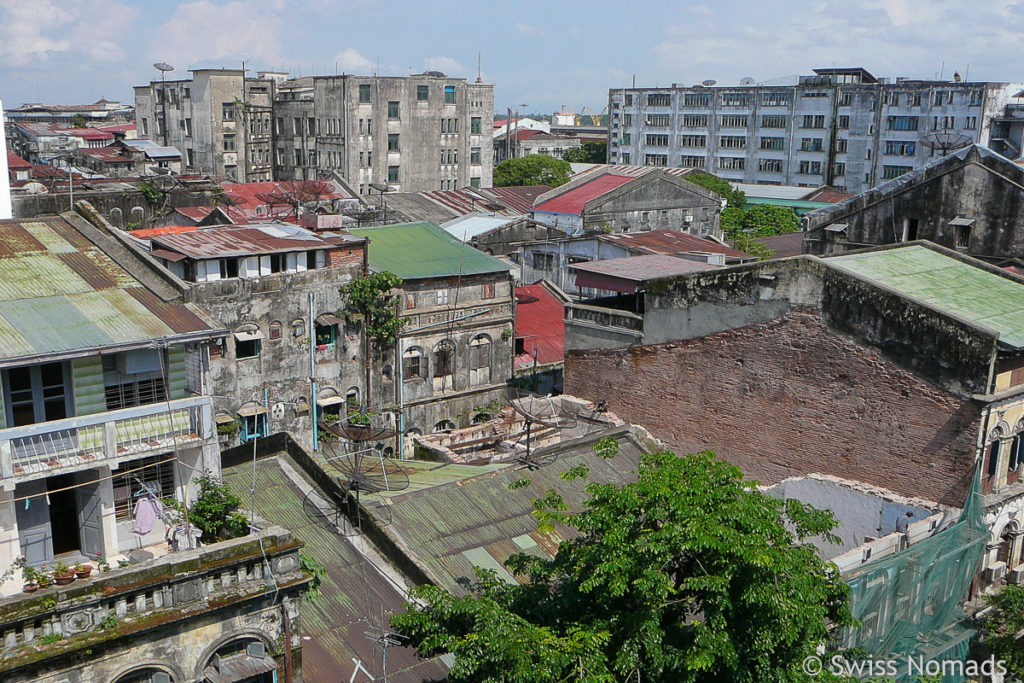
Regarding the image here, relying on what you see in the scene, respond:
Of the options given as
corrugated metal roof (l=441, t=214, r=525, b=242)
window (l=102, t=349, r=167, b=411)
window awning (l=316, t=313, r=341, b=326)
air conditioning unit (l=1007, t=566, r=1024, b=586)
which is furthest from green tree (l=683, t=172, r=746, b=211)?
window (l=102, t=349, r=167, b=411)

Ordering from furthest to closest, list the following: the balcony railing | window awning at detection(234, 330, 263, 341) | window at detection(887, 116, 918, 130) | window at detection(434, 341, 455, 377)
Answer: window at detection(887, 116, 918, 130), window at detection(434, 341, 455, 377), window awning at detection(234, 330, 263, 341), the balcony railing

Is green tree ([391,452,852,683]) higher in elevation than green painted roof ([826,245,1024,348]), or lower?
lower

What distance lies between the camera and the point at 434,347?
36500 mm

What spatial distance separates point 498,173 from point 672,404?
232ft

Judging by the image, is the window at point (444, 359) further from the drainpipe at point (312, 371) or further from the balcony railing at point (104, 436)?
the balcony railing at point (104, 436)

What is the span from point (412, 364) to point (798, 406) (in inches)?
615

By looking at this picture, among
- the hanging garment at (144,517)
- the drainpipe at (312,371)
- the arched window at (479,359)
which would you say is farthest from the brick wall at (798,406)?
the hanging garment at (144,517)

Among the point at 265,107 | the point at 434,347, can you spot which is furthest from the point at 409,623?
the point at 265,107

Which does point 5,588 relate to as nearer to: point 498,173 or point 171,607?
point 171,607

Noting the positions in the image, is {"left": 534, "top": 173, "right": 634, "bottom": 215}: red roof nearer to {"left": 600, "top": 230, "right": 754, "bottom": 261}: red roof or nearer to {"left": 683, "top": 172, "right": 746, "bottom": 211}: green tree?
{"left": 600, "top": 230, "right": 754, "bottom": 261}: red roof

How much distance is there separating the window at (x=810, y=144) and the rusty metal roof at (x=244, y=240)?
76.0 m

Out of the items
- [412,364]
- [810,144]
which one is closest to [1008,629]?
[412,364]

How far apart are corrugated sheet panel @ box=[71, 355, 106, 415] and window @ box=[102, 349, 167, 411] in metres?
0.17

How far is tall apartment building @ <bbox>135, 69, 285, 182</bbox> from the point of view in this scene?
A: 271 ft
